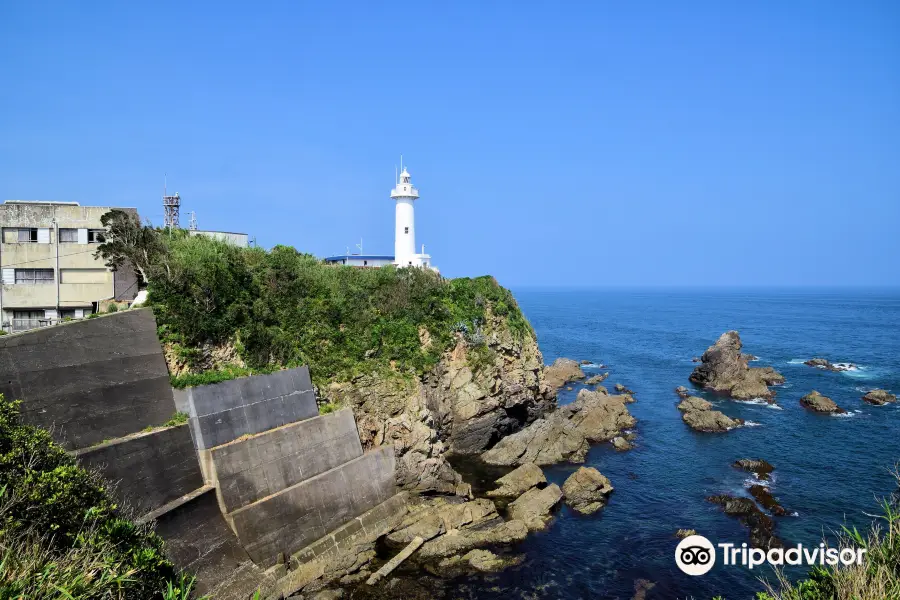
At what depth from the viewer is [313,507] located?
2289 centimetres

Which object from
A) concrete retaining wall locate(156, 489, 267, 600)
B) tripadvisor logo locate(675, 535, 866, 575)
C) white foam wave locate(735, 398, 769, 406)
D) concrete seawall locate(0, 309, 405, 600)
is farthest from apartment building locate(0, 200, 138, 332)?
white foam wave locate(735, 398, 769, 406)

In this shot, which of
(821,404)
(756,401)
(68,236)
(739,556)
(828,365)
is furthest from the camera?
(828,365)

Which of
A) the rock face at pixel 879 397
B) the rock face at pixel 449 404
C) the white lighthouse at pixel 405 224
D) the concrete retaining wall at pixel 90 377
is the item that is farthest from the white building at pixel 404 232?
the rock face at pixel 879 397

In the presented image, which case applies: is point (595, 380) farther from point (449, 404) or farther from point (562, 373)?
point (449, 404)

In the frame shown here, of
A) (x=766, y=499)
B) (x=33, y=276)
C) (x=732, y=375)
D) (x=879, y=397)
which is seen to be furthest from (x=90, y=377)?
(x=879, y=397)

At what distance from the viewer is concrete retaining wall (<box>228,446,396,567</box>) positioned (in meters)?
20.8

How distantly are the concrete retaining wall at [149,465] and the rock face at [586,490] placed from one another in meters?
17.1

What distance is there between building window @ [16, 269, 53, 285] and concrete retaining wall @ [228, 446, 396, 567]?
16.8 meters

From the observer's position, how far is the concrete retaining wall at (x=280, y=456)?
833 inches

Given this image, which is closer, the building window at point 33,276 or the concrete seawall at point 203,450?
the concrete seawall at point 203,450

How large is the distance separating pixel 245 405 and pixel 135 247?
912 cm

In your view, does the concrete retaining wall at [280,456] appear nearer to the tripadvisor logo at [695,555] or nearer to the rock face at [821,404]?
the tripadvisor logo at [695,555]

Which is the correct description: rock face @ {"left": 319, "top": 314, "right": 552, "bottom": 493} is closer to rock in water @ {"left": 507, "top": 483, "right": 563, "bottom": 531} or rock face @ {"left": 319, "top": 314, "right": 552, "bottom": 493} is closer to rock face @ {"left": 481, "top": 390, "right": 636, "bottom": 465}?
rock face @ {"left": 481, "top": 390, "right": 636, "bottom": 465}

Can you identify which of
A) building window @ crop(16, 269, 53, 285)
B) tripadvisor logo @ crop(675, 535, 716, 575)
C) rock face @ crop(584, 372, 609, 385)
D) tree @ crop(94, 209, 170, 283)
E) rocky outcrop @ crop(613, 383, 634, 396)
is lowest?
tripadvisor logo @ crop(675, 535, 716, 575)
